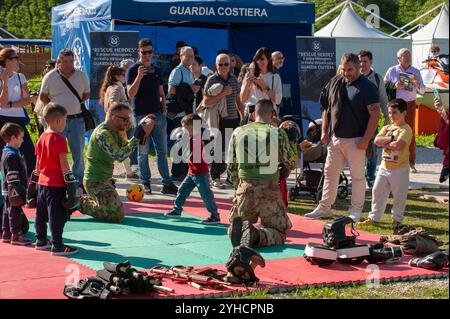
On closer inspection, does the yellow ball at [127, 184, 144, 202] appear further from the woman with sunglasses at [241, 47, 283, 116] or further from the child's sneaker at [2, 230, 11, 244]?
the child's sneaker at [2, 230, 11, 244]

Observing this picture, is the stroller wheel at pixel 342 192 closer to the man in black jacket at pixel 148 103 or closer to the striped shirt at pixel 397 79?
the striped shirt at pixel 397 79

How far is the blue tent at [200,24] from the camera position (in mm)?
16766

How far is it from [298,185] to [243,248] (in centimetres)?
520

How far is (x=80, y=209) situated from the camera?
10.7 metres

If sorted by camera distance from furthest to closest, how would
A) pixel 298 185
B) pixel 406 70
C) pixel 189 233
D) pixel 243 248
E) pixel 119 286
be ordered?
pixel 406 70, pixel 298 185, pixel 189 233, pixel 243 248, pixel 119 286

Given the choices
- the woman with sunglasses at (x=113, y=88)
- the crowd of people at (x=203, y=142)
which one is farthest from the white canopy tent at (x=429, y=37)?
the woman with sunglasses at (x=113, y=88)

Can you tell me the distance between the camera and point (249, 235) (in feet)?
28.6

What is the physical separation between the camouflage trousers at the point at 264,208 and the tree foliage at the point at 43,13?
39.3 m

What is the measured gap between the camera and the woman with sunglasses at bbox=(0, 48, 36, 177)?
10.9m

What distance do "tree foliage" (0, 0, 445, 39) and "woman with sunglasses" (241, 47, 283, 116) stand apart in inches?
1387

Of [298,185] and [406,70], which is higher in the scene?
[406,70]

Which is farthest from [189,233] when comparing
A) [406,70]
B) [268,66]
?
[406,70]

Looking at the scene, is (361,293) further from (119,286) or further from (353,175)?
(353,175)

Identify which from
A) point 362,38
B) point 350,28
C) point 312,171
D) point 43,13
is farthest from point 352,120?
point 43,13
